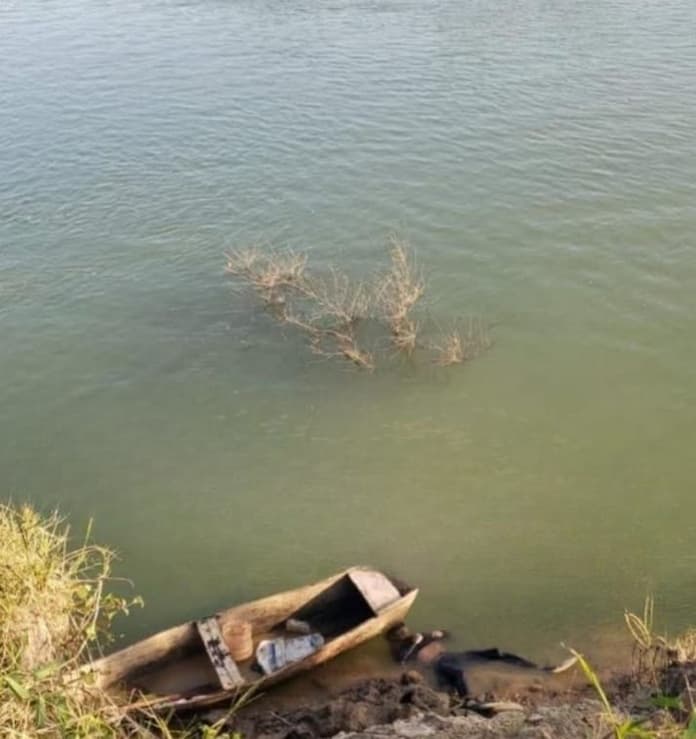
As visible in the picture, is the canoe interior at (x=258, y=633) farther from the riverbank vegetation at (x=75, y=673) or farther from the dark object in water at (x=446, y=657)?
the riverbank vegetation at (x=75, y=673)

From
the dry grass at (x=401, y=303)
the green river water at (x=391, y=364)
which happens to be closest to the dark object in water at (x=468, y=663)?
the green river water at (x=391, y=364)

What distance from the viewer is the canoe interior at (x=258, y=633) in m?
8.11

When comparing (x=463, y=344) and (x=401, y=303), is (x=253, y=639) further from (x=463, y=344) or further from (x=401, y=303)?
(x=463, y=344)

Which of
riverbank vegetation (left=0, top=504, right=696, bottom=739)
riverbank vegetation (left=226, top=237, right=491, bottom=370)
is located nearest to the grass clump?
riverbank vegetation (left=0, top=504, right=696, bottom=739)

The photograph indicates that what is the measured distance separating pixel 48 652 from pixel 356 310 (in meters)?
7.38

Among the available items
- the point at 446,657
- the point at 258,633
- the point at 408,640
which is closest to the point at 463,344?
the point at 408,640

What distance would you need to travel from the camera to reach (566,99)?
1930 cm

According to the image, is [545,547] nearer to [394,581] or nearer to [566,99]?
[394,581]

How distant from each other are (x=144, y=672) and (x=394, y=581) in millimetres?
2714

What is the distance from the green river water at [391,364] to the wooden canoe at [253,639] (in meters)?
0.62

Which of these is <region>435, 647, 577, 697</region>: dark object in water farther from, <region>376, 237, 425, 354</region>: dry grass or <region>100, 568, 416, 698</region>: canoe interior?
<region>376, 237, 425, 354</region>: dry grass

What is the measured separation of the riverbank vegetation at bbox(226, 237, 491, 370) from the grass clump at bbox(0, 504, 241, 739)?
547 centimetres

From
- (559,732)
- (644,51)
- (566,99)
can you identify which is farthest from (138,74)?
(559,732)

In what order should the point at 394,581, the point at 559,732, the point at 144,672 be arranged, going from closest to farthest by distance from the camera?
the point at 559,732 → the point at 144,672 → the point at 394,581
